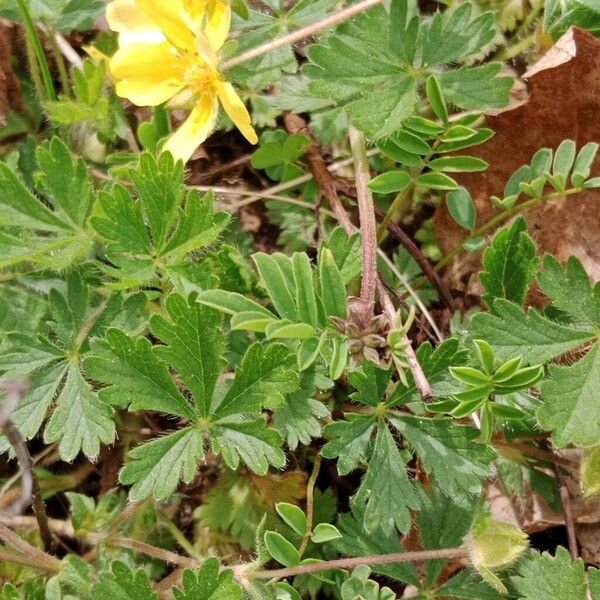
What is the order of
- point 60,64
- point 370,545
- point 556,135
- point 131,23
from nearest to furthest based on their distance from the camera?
point 370,545, point 131,23, point 556,135, point 60,64

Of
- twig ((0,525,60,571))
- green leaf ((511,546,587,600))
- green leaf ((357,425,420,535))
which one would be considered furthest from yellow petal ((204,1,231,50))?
green leaf ((511,546,587,600))

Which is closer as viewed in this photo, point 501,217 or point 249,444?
point 249,444

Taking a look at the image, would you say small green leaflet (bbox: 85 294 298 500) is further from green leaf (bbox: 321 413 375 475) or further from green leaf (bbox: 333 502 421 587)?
green leaf (bbox: 333 502 421 587)

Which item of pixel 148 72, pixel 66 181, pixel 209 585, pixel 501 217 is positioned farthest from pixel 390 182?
pixel 209 585

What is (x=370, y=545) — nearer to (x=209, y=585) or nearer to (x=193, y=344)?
(x=209, y=585)

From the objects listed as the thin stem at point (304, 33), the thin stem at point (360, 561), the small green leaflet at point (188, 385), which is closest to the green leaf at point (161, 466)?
the small green leaflet at point (188, 385)

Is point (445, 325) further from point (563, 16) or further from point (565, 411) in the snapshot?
point (563, 16)
